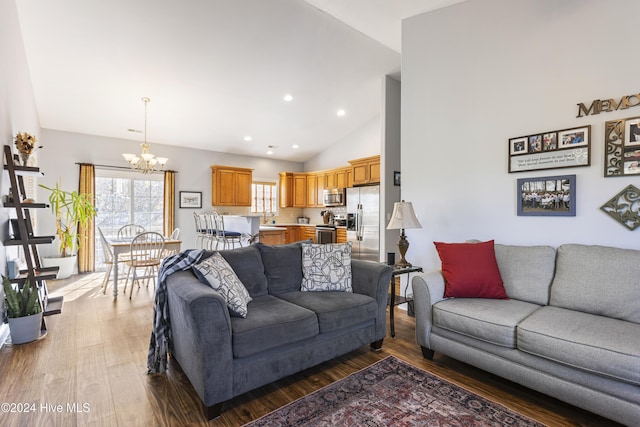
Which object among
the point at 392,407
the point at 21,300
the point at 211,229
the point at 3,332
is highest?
the point at 211,229

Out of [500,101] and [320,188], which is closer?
[500,101]

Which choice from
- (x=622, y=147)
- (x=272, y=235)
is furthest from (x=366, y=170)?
(x=622, y=147)

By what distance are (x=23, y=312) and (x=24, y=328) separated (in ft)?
0.46

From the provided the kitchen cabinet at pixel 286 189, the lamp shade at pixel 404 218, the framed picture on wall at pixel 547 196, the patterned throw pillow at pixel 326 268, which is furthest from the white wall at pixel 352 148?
the patterned throw pillow at pixel 326 268

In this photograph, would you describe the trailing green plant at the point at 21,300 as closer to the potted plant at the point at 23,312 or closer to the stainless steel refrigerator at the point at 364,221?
the potted plant at the point at 23,312

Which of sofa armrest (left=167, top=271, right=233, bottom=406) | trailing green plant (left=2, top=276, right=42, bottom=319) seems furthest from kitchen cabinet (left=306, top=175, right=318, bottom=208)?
sofa armrest (left=167, top=271, right=233, bottom=406)

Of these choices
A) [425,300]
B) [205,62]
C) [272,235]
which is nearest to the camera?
[425,300]

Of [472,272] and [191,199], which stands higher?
[191,199]

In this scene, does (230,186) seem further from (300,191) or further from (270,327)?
(270,327)

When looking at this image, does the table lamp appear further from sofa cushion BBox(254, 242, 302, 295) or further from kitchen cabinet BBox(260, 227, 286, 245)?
kitchen cabinet BBox(260, 227, 286, 245)

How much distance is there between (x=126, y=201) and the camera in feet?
20.5

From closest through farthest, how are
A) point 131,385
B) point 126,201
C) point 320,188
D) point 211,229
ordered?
point 131,385 → point 211,229 → point 126,201 → point 320,188

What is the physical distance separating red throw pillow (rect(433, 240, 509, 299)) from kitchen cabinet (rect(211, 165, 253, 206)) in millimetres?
5752

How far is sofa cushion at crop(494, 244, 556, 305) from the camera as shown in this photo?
244cm
